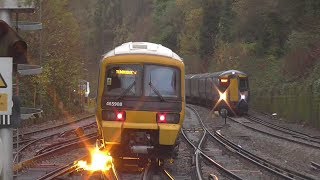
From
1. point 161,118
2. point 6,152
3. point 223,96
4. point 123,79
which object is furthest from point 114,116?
point 223,96

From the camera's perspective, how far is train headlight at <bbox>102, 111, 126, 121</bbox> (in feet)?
42.7

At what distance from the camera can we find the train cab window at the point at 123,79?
1324 cm

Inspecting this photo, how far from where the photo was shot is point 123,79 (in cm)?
1334

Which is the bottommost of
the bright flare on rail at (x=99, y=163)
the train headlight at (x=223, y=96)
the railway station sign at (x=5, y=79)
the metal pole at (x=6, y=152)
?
the bright flare on rail at (x=99, y=163)

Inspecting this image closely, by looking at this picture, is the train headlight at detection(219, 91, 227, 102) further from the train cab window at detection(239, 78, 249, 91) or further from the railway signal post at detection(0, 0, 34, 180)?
the railway signal post at detection(0, 0, 34, 180)

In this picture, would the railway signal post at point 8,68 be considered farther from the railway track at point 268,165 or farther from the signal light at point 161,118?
the railway track at point 268,165

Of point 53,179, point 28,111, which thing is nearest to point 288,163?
point 53,179

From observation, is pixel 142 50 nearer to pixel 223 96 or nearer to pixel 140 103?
pixel 140 103

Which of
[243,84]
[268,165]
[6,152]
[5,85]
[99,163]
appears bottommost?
[268,165]

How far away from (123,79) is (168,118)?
1.45 meters

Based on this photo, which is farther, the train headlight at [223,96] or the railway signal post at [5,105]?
the train headlight at [223,96]

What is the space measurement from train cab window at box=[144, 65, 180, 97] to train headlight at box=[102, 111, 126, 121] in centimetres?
75

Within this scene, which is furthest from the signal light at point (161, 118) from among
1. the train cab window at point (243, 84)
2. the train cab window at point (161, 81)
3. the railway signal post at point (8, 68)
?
the train cab window at point (243, 84)

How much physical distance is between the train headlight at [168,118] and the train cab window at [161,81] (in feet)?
1.59
